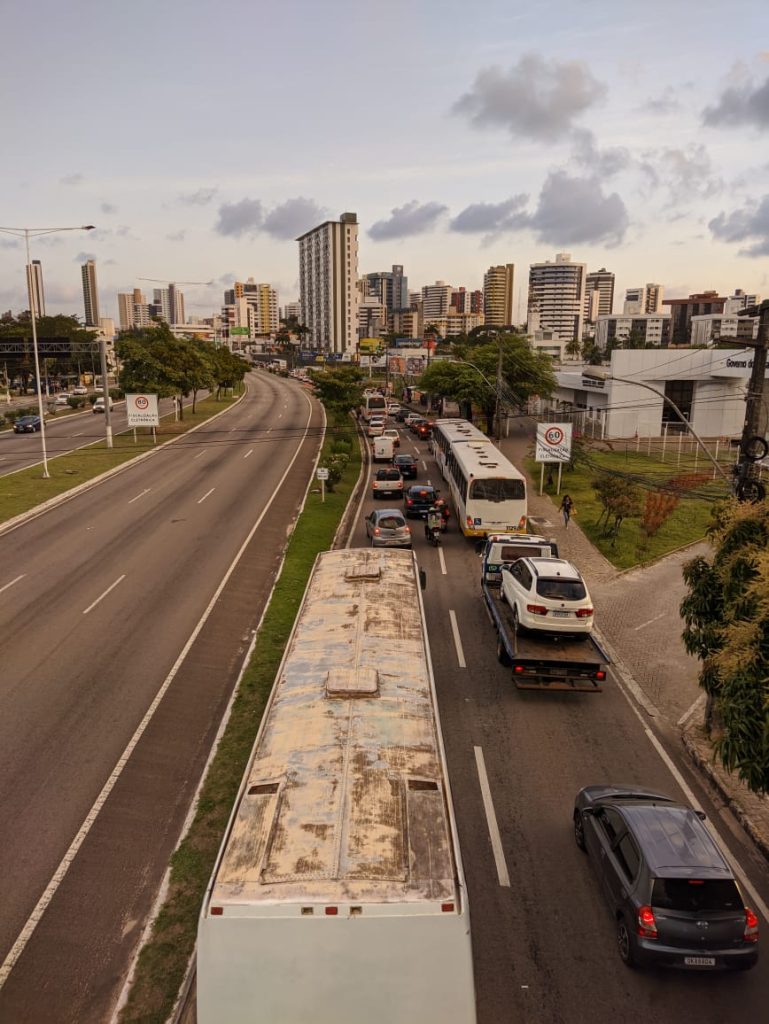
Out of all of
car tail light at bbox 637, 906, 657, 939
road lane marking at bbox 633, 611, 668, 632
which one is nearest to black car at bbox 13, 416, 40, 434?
road lane marking at bbox 633, 611, 668, 632

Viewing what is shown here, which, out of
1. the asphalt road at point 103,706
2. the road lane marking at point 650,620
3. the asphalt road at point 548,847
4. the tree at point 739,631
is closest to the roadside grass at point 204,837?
the asphalt road at point 103,706

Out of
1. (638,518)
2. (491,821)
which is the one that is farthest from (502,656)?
(638,518)

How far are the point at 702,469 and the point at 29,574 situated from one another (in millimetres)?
39975

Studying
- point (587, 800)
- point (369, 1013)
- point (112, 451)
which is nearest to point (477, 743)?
point (587, 800)

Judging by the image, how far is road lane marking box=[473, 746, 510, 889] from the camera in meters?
10.6

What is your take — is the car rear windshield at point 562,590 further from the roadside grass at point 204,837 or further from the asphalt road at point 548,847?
the roadside grass at point 204,837

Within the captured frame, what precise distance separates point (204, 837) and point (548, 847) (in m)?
5.54

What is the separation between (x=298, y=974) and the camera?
21.1 ft

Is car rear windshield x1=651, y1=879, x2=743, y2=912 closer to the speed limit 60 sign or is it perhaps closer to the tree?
the tree

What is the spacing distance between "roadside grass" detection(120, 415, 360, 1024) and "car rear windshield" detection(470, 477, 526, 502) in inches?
350

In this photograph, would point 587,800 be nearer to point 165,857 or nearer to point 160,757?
point 165,857

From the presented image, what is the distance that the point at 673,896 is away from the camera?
865 centimetres

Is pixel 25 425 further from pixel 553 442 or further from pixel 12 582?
pixel 553 442

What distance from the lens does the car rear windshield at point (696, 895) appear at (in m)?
8.58
